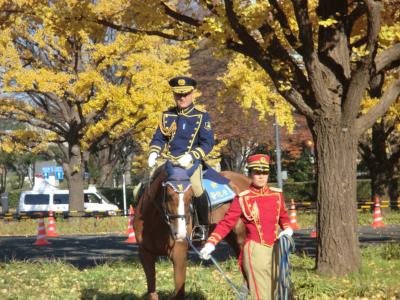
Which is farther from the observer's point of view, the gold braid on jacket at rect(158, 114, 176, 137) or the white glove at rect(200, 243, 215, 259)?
the gold braid on jacket at rect(158, 114, 176, 137)

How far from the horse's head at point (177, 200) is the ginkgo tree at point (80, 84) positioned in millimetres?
18730

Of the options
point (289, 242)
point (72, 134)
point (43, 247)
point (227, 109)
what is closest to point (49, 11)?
point (289, 242)

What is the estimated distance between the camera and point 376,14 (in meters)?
10.7

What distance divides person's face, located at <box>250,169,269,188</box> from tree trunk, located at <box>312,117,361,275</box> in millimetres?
4932

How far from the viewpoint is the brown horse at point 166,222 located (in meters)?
7.61

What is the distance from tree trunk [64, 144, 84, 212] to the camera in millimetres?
30125

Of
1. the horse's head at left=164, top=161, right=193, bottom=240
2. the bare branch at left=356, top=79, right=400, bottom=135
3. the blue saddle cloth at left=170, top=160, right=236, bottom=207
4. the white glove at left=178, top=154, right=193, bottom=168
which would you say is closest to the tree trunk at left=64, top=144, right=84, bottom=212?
the bare branch at left=356, top=79, right=400, bottom=135

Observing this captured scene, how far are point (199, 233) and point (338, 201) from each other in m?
3.70

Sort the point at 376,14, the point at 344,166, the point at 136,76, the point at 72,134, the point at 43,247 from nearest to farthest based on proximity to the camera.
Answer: the point at 376,14 < the point at 344,166 < the point at 43,247 < the point at 136,76 < the point at 72,134

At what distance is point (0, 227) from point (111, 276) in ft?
62.8

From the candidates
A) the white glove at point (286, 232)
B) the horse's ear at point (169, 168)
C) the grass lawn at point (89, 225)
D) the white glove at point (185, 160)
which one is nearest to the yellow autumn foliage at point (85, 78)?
the grass lawn at point (89, 225)

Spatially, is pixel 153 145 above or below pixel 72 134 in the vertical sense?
below

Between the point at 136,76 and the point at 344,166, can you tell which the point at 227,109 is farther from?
the point at 344,166

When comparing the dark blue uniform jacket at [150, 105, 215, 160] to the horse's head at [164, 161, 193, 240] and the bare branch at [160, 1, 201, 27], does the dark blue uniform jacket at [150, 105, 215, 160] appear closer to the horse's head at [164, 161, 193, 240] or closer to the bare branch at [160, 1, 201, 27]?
the horse's head at [164, 161, 193, 240]
